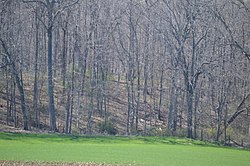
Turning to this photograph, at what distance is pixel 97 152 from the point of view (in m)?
22.6

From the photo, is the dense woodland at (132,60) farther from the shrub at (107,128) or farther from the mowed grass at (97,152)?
the mowed grass at (97,152)

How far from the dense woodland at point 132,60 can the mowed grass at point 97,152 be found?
717 cm

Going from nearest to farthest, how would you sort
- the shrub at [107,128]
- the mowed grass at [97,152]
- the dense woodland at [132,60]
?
the mowed grass at [97,152] < the dense woodland at [132,60] < the shrub at [107,128]

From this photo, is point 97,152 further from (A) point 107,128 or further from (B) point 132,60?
(B) point 132,60

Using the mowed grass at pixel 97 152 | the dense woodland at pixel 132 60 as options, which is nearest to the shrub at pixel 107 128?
the dense woodland at pixel 132 60

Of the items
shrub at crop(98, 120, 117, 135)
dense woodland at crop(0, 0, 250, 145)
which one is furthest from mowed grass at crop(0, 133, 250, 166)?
shrub at crop(98, 120, 117, 135)

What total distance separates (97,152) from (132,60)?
854 inches

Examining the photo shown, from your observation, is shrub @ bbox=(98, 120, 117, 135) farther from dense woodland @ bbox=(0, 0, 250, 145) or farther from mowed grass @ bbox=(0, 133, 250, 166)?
mowed grass @ bbox=(0, 133, 250, 166)

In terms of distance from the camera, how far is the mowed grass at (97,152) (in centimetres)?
2008

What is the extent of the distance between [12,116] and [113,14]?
13.7 m

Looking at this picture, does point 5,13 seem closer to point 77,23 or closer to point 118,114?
point 77,23

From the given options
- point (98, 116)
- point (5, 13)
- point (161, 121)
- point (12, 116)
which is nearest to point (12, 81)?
point (12, 116)

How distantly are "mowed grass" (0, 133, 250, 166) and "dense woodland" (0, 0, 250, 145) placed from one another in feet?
23.5

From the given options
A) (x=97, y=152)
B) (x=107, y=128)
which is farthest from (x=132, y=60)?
(x=97, y=152)
